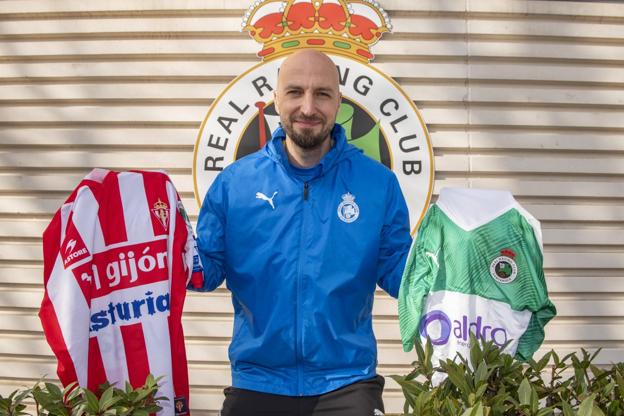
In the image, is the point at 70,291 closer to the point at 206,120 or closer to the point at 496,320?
the point at 496,320

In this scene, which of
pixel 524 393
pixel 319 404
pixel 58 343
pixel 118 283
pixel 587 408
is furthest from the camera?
pixel 319 404

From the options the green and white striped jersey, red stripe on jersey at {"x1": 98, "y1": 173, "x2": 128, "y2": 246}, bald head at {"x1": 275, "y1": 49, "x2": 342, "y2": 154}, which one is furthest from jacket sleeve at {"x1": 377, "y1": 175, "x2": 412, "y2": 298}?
red stripe on jersey at {"x1": 98, "y1": 173, "x2": 128, "y2": 246}

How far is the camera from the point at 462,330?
1.93 metres

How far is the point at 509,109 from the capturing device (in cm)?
398

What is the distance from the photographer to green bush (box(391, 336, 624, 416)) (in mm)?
1444

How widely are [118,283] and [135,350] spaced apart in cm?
22

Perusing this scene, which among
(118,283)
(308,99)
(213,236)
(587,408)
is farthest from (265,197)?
(587,408)

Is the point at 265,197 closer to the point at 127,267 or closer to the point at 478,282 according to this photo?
the point at 127,267

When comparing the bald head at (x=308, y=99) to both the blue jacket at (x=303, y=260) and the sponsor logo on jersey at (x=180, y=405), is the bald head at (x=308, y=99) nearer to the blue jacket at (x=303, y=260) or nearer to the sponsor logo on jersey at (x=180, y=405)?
the blue jacket at (x=303, y=260)

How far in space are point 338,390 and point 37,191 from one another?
2.72 metres

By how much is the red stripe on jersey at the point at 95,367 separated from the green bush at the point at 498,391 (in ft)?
3.11

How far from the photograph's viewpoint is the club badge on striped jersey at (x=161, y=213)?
2.07 meters

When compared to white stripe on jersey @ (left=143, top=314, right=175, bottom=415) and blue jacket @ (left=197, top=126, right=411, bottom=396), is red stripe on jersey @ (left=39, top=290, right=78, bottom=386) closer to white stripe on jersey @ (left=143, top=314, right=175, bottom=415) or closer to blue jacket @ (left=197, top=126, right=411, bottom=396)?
white stripe on jersey @ (left=143, top=314, right=175, bottom=415)

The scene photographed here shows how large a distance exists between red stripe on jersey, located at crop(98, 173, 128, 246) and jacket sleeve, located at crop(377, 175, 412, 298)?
917mm
